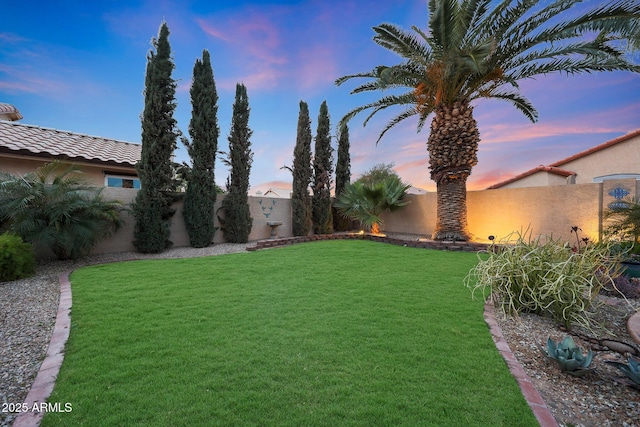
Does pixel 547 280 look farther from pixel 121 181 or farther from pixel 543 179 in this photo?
pixel 543 179

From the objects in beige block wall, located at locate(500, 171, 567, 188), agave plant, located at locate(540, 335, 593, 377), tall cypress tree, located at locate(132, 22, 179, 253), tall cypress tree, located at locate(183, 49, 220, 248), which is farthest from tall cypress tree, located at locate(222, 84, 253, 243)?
beige block wall, located at locate(500, 171, 567, 188)

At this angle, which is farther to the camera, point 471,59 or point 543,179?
point 543,179

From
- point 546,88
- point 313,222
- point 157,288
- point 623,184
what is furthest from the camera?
point 313,222

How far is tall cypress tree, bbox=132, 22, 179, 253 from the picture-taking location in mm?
→ 8766

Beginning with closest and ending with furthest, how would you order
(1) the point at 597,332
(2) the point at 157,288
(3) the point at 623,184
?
(1) the point at 597,332, (2) the point at 157,288, (3) the point at 623,184

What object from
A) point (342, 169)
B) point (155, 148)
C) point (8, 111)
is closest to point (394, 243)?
point (342, 169)

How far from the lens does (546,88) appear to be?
383 inches

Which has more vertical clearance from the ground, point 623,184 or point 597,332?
point 623,184

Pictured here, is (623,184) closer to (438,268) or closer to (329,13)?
(438,268)

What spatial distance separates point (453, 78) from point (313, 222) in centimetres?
868

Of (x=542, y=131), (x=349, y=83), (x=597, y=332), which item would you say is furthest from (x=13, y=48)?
(x=542, y=131)

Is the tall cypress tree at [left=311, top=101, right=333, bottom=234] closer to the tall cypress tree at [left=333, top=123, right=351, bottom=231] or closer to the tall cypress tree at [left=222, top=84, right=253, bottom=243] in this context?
the tall cypress tree at [left=333, top=123, right=351, bottom=231]

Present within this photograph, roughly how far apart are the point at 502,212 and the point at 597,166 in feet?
29.4

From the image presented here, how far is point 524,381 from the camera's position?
7.70 ft
